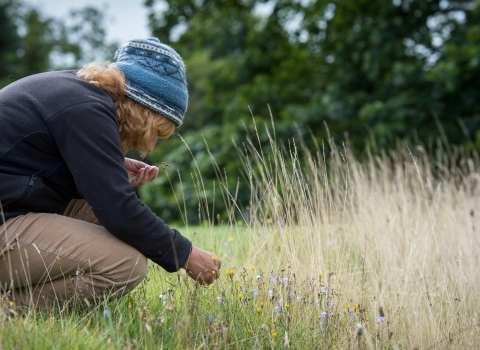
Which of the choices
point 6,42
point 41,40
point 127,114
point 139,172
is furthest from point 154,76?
point 41,40

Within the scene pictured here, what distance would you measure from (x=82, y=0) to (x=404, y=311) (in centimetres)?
3697

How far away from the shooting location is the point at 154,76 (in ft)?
8.54

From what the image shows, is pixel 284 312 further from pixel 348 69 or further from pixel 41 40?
pixel 41 40

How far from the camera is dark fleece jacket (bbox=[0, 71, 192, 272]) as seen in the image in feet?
7.64

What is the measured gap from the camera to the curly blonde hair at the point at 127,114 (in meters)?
2.53

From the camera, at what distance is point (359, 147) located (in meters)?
9.33

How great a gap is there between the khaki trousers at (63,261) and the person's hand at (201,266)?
21cm

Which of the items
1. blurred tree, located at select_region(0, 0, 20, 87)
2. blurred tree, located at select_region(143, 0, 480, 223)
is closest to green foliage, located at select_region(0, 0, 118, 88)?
blurred tree, located at select_region(0, 0, 20, 87)

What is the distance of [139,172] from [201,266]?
742 mm

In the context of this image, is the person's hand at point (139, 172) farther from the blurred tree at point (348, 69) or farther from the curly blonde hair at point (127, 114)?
the blurred tree at point (348, 69)

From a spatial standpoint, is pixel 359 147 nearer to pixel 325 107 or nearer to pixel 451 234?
pixel 325 107

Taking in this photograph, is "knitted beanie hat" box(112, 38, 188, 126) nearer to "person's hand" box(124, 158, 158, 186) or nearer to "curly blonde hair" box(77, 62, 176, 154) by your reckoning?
"curly blonde hair" box(77, 62, 176, 154)

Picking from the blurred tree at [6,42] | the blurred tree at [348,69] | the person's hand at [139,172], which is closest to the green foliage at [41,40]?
the blurred tree at [6,42]

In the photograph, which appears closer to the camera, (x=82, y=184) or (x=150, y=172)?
(x=82, y=184)
